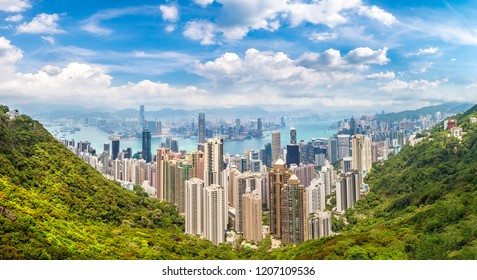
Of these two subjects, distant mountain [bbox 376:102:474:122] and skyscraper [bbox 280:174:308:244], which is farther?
skyscraper [bbox 280:174:308:244]

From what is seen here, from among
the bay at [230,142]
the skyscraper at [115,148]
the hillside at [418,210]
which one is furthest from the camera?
the skyscraper at [115,148]

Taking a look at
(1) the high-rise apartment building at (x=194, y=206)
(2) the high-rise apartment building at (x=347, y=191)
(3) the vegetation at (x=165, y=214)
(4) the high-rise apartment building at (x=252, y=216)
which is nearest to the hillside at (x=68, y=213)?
(3) the vegetation at (x=165, y=214)

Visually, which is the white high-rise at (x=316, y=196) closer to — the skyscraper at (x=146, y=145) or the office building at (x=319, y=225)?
the office building at (x=319, y=225)

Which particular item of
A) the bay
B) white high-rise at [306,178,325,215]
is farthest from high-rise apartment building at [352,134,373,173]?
the bay

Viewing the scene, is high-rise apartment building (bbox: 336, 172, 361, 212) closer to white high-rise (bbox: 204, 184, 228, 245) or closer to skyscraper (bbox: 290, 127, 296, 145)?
skyscraper (bbox: 290, 127, 296, 145)

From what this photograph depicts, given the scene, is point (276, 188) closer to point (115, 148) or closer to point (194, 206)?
point (194, 206)

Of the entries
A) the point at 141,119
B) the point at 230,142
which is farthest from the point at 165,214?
the point at 141,119

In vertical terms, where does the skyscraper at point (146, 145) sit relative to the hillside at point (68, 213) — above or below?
above

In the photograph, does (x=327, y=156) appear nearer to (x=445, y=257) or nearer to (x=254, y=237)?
(x=254, y=237)
